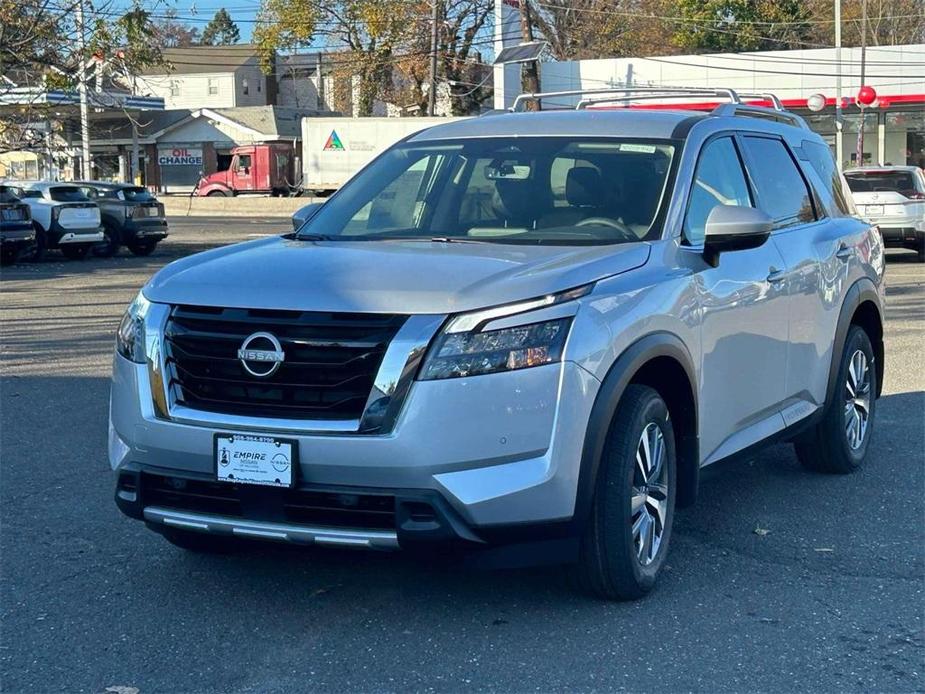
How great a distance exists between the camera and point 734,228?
16.9 feet

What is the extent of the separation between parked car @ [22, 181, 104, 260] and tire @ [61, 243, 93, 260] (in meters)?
0.03

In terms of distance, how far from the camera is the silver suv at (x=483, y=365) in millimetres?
4211

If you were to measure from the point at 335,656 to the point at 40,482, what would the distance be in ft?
10.3

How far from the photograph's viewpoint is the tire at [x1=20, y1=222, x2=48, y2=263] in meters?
23.7

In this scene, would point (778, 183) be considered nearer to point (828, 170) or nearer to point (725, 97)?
point (725, 97)

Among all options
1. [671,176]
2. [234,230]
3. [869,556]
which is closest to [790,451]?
[869,556]

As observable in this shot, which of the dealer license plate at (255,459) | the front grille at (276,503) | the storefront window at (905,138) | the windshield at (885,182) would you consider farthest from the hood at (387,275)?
the storefront window at (905,138)

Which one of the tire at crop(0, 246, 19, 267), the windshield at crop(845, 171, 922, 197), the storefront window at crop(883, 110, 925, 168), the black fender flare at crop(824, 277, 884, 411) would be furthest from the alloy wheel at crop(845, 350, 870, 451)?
the storefront window at crop(883, 110, 925, 168)

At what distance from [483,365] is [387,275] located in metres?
0.57

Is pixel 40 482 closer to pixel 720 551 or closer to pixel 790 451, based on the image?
pixel 720 551

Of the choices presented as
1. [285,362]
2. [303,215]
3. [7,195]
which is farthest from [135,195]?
[285,362]

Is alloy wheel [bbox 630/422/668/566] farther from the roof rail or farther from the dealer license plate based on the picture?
the roof rail

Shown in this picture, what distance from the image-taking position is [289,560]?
5402 mm

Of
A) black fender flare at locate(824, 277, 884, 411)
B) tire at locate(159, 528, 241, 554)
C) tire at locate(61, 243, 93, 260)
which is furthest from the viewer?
tire at locate(61, 243, 93, 260)
